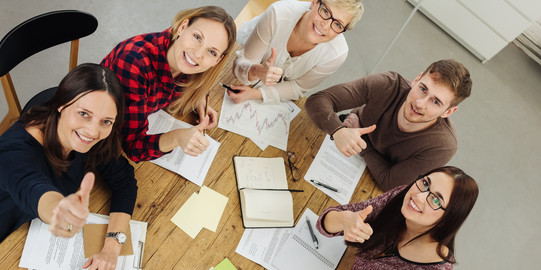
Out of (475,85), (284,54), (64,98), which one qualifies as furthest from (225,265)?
(475,85)

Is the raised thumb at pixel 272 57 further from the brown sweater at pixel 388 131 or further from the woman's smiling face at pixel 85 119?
the woman's smiling face at pixel 85 119

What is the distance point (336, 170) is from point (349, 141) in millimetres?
183

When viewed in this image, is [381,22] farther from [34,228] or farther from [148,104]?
[34,228]

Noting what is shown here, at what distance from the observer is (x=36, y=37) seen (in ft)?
5.03

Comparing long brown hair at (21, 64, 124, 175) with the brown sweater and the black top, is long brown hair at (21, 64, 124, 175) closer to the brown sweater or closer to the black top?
the black top

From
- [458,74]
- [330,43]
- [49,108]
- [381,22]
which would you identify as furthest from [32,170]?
[381,22]

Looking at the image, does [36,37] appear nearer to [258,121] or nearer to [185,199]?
[185,199]

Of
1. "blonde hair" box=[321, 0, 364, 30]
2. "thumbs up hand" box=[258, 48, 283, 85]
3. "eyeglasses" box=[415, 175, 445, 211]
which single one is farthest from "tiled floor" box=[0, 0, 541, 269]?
"eyeglasses" box=[415, 175, 445, 211]

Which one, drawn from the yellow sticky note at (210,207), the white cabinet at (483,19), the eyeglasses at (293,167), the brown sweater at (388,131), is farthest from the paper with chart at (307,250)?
the white cabinet at (483,19)

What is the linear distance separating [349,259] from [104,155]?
1.08 meters

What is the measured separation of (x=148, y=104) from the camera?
5.20 ft

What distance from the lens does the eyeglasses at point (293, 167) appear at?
1.79 metres

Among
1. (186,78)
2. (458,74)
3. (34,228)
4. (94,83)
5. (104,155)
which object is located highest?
(458,74)

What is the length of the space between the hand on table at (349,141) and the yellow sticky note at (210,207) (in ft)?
1.91
